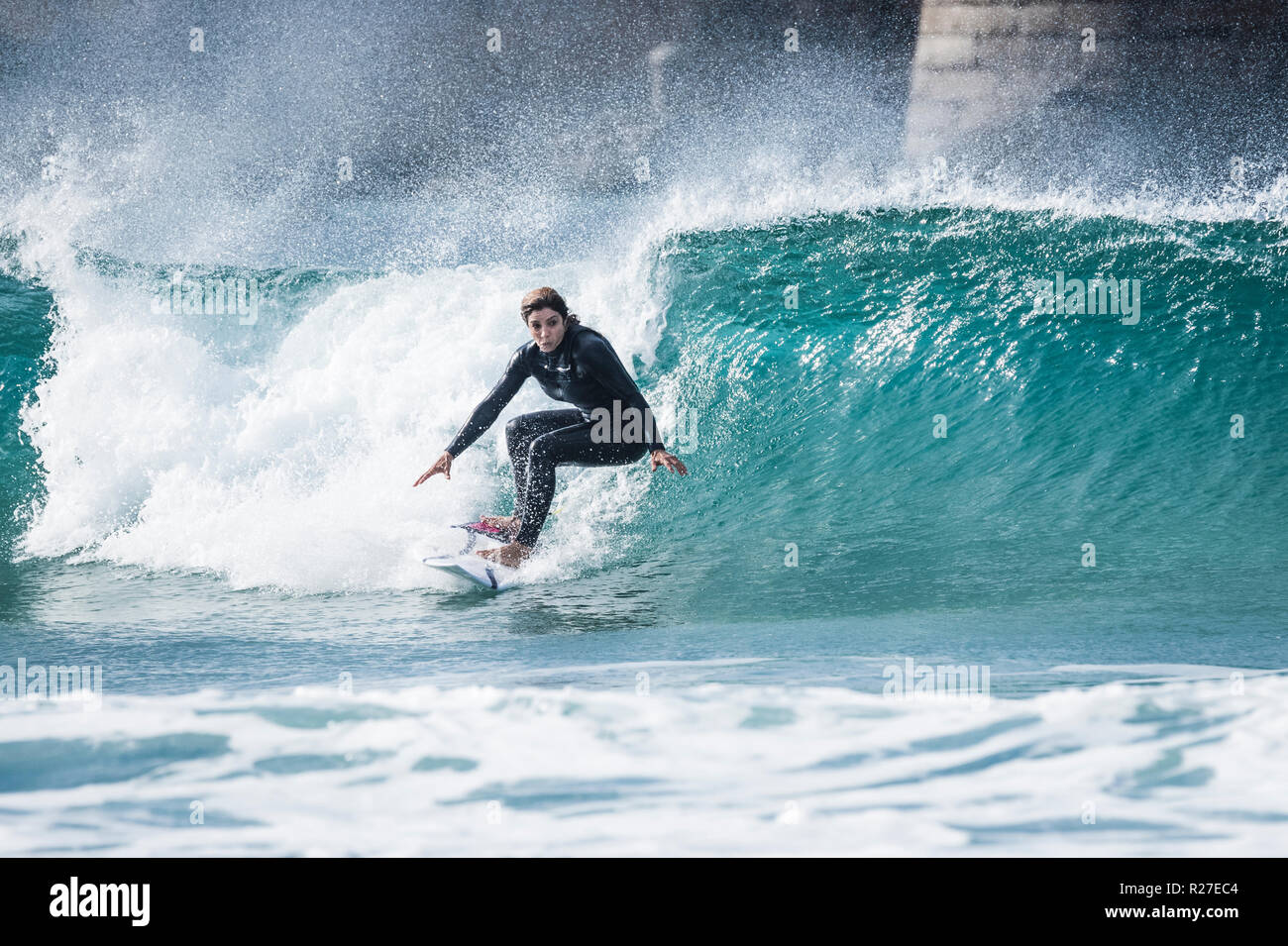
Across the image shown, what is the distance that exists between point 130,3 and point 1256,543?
62.4ft

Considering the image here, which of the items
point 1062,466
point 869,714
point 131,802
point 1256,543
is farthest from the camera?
point 1062,466

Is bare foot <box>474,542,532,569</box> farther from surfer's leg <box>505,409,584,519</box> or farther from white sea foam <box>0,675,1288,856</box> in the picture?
white sea foam <box>0,675,1288,856</box>

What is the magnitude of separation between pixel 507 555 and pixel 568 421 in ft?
2.09

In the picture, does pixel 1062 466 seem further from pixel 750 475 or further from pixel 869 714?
pixel 869 714

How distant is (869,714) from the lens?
8.06 feet

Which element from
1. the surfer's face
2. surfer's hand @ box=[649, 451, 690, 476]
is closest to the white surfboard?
surfer's hand @ box=[649, 451, 690, 476]

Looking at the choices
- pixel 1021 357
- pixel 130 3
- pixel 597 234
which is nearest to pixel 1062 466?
pixel 1021 357

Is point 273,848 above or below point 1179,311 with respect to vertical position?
below

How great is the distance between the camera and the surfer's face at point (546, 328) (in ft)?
13.8

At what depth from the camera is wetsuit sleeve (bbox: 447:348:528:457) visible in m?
4.50

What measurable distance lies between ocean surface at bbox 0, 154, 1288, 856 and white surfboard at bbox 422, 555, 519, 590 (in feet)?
0.36

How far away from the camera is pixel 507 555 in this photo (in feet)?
14.5
